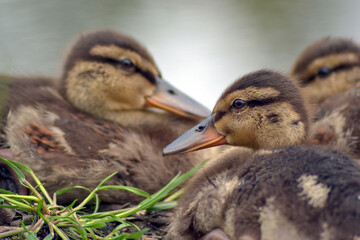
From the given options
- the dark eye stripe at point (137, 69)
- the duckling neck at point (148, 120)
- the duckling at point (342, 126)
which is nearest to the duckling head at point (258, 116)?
the duckling at point (342, 126)

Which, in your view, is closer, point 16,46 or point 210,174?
point 210,174

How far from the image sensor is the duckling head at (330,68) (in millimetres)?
3635

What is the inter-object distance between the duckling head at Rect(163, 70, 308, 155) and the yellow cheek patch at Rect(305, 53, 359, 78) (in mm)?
1342

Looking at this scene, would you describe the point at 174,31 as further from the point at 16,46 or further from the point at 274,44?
the point at 16,46

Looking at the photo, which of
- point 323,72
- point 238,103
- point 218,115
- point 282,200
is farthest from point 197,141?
point 323,72

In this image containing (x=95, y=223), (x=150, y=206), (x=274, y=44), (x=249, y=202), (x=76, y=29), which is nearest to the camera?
(x=249, y=202)

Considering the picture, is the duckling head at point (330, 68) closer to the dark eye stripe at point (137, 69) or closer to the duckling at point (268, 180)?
the dark eye stripe at point (137, 69)

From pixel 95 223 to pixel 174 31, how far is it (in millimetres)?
4741

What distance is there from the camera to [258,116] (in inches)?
93.4

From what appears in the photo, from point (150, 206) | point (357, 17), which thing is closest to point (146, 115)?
point (150, 206)

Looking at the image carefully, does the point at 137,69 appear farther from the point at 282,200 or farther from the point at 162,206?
the point at 282,200

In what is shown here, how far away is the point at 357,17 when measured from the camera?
634 cm

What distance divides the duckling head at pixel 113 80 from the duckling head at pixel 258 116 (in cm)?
68

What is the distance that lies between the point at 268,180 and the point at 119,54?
5.47ft
